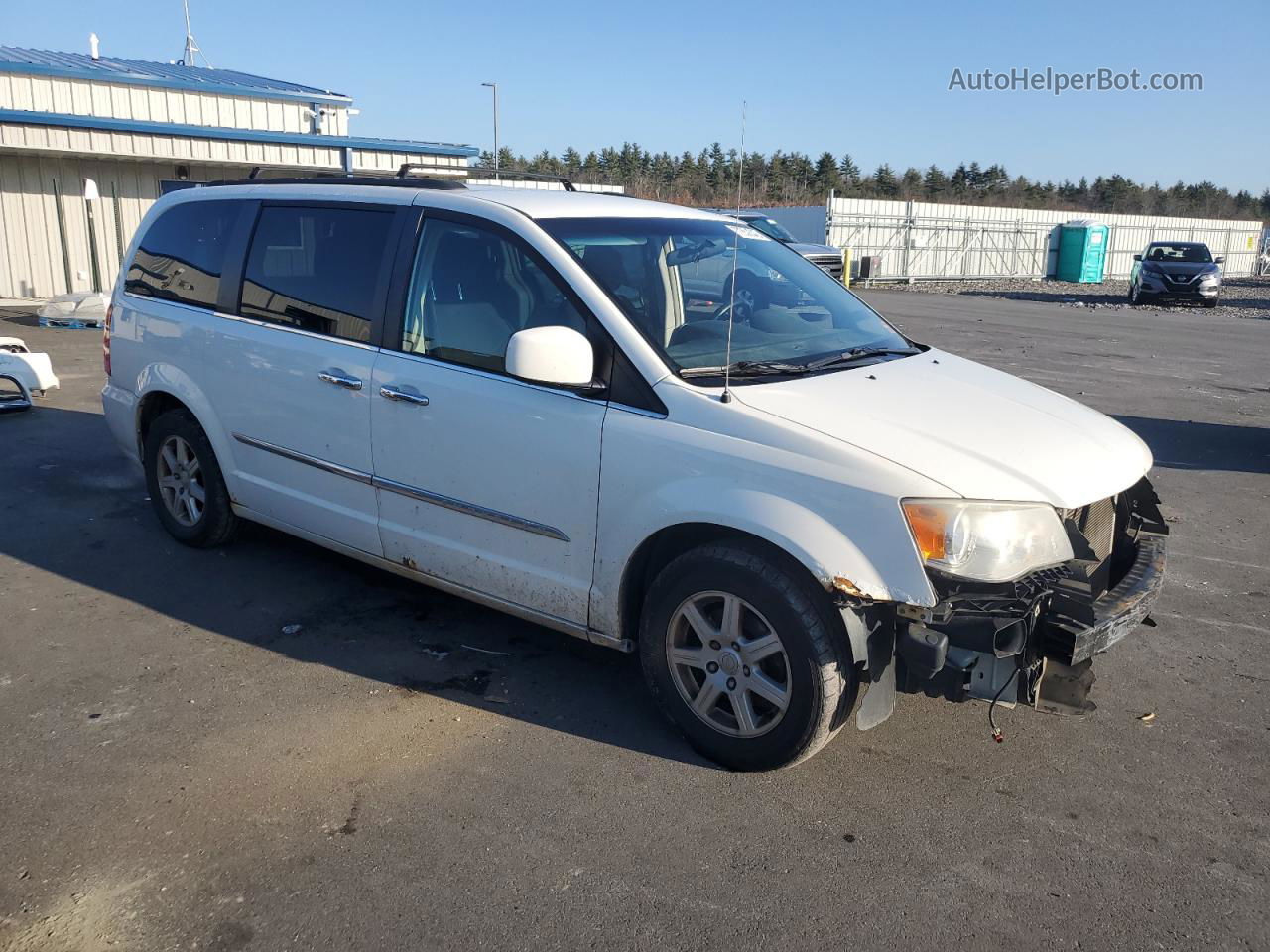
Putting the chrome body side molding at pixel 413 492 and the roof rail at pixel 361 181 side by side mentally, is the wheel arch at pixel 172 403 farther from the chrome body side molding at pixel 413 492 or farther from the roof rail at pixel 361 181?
the roof rail at pixel 361 181

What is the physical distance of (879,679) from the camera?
11.1ft

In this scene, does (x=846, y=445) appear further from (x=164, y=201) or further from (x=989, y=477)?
(x=164, y=201)

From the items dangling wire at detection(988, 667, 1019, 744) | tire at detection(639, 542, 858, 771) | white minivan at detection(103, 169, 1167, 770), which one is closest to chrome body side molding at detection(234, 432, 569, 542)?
white minivan at detection(103, 169, 1167, 770)

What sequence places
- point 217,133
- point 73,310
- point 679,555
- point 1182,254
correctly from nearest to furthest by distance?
point 679,555 → point 73,310 → point 217,133 → point 1182,254

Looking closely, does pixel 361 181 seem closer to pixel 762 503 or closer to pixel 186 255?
pixel 186 255

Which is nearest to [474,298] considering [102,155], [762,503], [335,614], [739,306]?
[739,306]

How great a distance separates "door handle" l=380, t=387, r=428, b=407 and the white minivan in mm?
12

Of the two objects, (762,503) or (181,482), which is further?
(181,482)

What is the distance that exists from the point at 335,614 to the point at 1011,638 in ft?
10.3

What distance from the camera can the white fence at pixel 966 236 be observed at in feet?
123

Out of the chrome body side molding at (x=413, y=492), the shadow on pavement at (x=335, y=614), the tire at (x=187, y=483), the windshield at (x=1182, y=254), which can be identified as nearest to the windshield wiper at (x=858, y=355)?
the chrome body side molding at (x=413, y=492)

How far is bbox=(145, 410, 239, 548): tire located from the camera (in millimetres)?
5445

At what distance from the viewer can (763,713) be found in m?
3.56

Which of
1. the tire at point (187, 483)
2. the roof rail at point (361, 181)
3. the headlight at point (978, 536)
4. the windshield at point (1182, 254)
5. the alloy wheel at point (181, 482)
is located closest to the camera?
the headlight at point (978, 536)
